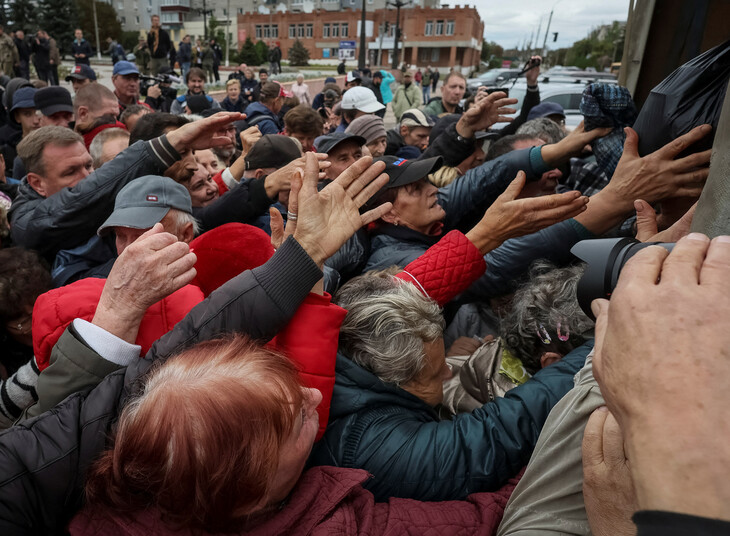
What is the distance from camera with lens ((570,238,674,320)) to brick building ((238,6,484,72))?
197 ft

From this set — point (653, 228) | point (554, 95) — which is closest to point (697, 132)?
point (653, 228)

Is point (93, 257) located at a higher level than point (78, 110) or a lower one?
lower

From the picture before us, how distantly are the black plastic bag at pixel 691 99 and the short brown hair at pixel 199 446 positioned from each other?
147 centimetres

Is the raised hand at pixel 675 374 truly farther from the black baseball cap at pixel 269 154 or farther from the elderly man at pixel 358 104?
the elderly man at pixel 358 104

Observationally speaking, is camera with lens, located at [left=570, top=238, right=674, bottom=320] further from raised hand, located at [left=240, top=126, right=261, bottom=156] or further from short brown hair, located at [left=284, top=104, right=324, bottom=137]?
short brown hair, located at [left=284, top=104, right=324, bottom=137]

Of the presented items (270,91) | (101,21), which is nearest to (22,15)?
(101,21)

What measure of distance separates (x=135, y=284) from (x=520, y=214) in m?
1.33

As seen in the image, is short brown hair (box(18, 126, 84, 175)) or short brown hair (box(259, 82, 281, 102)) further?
short brown hair (box(259, 82, 281, 102))

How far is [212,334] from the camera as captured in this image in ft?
4.55

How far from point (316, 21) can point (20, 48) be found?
2384 inches

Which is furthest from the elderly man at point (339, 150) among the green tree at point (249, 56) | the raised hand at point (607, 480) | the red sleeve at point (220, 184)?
the green tree at point (249, 56)

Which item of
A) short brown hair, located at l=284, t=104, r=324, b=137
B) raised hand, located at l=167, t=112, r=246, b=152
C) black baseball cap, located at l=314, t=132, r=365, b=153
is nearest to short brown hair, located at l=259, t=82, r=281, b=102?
short brown hair, located at l=284, t=104, r=324, b=137

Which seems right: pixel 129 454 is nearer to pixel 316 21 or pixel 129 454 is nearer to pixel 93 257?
pixel 93 257

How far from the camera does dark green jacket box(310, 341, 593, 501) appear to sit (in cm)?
142
